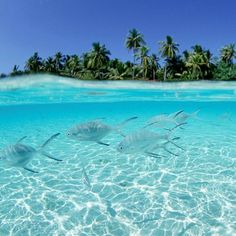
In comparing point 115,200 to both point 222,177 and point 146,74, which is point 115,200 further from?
point 146,74

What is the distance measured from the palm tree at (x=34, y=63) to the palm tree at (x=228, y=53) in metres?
43.1

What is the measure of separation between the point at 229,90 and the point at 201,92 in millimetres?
3255

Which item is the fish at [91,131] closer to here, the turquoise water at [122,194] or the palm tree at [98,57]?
the turquoise water at [122,194]

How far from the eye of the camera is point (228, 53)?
5778cm

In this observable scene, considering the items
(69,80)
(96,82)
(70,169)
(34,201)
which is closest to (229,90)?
(96,82)

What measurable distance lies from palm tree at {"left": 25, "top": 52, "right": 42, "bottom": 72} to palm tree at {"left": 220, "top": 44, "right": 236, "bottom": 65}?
1697 inches

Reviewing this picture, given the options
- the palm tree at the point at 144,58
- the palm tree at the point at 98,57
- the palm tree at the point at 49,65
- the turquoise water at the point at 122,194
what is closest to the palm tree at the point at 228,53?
the palm tree at the point at 144,58

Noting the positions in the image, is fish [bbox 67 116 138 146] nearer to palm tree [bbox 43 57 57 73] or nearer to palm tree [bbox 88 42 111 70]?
palm tree [bbox 88 42 111 70]

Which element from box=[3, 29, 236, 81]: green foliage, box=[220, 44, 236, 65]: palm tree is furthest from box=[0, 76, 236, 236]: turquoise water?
box=[220, 44, 236, 65]: palm tree

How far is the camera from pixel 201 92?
32344mm

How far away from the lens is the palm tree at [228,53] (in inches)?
2264

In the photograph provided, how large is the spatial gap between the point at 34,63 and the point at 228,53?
45134 mm

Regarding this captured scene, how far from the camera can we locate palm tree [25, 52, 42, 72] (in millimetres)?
65312

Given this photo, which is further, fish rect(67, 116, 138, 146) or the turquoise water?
the turquoise water
